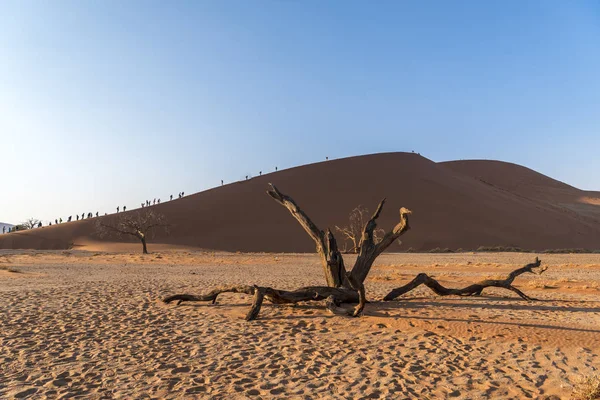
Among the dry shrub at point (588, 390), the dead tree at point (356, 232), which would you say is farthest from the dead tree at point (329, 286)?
the dead tree at point (356, 232)

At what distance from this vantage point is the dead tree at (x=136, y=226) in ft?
117

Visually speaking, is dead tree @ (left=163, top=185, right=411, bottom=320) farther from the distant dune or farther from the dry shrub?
the distant dune

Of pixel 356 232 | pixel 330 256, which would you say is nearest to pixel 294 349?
pixel 330 256

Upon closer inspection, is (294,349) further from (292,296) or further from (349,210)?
(349,210)

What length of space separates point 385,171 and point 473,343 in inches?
2274

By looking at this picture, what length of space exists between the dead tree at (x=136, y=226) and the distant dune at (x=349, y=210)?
4.38ft

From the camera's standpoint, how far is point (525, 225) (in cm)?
4809

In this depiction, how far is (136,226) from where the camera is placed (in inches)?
1410

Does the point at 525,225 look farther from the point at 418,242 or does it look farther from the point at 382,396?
the point at 382,396

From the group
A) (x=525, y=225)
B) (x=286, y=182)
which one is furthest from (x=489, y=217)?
(x=286, y=182)

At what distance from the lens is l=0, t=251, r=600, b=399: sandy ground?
4.75 m

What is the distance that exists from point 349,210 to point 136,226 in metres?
24.3

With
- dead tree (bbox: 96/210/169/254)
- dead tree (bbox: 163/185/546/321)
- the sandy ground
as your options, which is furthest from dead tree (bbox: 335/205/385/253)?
the sandy ground

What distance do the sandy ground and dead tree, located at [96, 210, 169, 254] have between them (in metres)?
26.3
